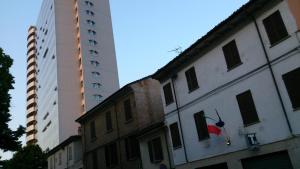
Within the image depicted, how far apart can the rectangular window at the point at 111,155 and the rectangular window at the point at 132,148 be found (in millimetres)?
2046

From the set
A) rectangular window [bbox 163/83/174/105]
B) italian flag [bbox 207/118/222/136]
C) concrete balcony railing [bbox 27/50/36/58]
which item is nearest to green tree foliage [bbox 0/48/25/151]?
rectangular window [bbox 163/83/174/105]

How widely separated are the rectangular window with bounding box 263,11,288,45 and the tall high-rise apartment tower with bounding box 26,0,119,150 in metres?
50.9

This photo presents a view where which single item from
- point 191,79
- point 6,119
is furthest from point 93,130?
point 191,79

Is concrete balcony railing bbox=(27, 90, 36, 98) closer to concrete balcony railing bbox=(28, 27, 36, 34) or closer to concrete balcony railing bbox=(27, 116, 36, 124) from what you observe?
concrete balcony railing bbox=(27, 116, 36, 124)

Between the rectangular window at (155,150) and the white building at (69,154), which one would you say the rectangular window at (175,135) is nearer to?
the rectangular window at (155,150)

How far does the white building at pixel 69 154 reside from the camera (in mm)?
36344

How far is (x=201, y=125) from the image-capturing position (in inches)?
782

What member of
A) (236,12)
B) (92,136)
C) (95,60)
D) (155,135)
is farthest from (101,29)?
(236,12)

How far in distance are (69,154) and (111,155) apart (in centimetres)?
1091

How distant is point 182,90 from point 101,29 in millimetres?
60385

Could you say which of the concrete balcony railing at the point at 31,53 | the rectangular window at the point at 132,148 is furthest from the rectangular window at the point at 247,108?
the concrete balcony railing at the point at 31,53

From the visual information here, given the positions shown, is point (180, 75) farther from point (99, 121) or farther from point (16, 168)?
point (16, 168)

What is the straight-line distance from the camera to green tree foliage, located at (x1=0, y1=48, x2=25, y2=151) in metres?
18.8

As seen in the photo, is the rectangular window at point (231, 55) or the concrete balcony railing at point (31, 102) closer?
the rectangular window at point (231, 55)
